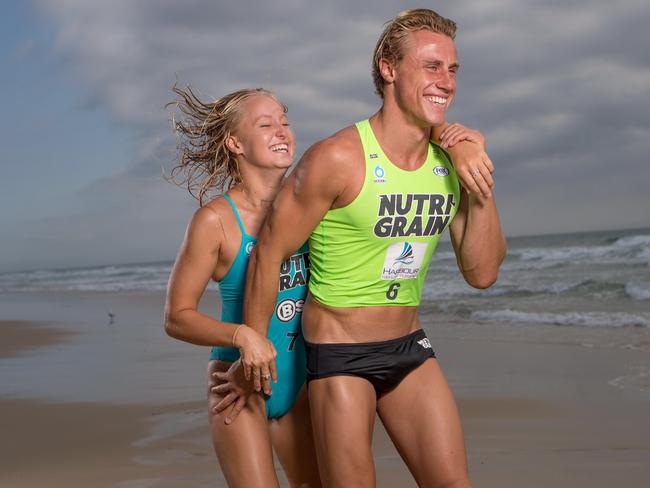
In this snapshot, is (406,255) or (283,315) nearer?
(406,255)

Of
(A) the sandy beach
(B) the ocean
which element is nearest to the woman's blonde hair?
(A) the sandy beach

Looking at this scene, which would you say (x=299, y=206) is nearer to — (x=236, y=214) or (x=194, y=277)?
(x=236, y=214)

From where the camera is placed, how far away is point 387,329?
3154mm

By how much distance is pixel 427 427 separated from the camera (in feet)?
10.0

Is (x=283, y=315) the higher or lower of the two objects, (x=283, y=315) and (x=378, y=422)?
the higher

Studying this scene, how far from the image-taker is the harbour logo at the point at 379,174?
9.69 ft

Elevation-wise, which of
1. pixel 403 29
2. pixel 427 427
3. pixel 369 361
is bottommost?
pixel 427 427

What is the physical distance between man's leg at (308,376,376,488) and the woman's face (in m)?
0.92

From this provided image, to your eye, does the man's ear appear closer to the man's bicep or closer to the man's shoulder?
the man's shoulder

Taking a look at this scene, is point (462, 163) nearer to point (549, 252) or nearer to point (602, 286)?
point (602, 286)

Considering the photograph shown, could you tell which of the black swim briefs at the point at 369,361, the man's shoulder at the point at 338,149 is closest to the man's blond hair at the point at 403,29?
the man's shoulder at the point at 338,149

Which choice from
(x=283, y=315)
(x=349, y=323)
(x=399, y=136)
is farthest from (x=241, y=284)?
(x=399, y=136)

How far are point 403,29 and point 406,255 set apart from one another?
83 cm

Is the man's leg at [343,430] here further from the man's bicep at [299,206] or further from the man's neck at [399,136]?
the man's neck at [399,136]
